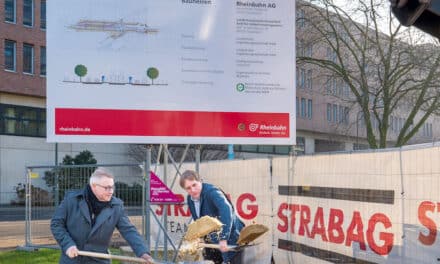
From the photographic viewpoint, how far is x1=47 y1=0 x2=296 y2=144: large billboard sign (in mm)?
9086

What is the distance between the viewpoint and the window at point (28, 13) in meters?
45.9

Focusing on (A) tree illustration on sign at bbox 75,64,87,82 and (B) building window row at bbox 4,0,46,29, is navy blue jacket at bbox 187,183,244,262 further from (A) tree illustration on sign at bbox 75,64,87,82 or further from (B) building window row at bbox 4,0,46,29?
(B) building window row at bbox 4,0,46,29

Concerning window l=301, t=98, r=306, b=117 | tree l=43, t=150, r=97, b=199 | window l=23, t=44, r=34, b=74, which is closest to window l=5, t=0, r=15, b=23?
window l=23, t=44, r=34, b=74

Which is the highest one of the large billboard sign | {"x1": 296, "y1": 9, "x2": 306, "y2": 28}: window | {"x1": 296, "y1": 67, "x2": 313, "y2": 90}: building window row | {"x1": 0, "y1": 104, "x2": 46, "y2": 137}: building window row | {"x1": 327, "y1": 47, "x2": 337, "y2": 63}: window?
{"x1": 296, "y1": 9, "x2": 306, "y2": 28}: window

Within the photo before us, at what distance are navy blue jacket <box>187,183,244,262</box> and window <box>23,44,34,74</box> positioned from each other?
41.8 metres

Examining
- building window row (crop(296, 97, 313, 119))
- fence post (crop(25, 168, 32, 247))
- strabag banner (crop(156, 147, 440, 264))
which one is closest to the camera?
strabag banner (crop(156, 147, 440, 264))

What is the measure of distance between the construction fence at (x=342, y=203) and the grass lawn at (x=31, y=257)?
2971 mm

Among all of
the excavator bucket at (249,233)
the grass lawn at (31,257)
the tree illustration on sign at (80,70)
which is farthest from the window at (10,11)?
the excavator bucket at (249,233)

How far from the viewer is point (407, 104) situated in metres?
26.0

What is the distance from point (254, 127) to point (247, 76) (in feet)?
2.53

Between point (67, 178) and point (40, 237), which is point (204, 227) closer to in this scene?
point (67, 178)

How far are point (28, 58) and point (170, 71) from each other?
39.5 metres

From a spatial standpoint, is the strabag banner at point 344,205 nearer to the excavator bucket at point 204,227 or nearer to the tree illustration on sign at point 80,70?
the excavator bucket at point 204,227

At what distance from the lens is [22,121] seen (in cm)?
4706
